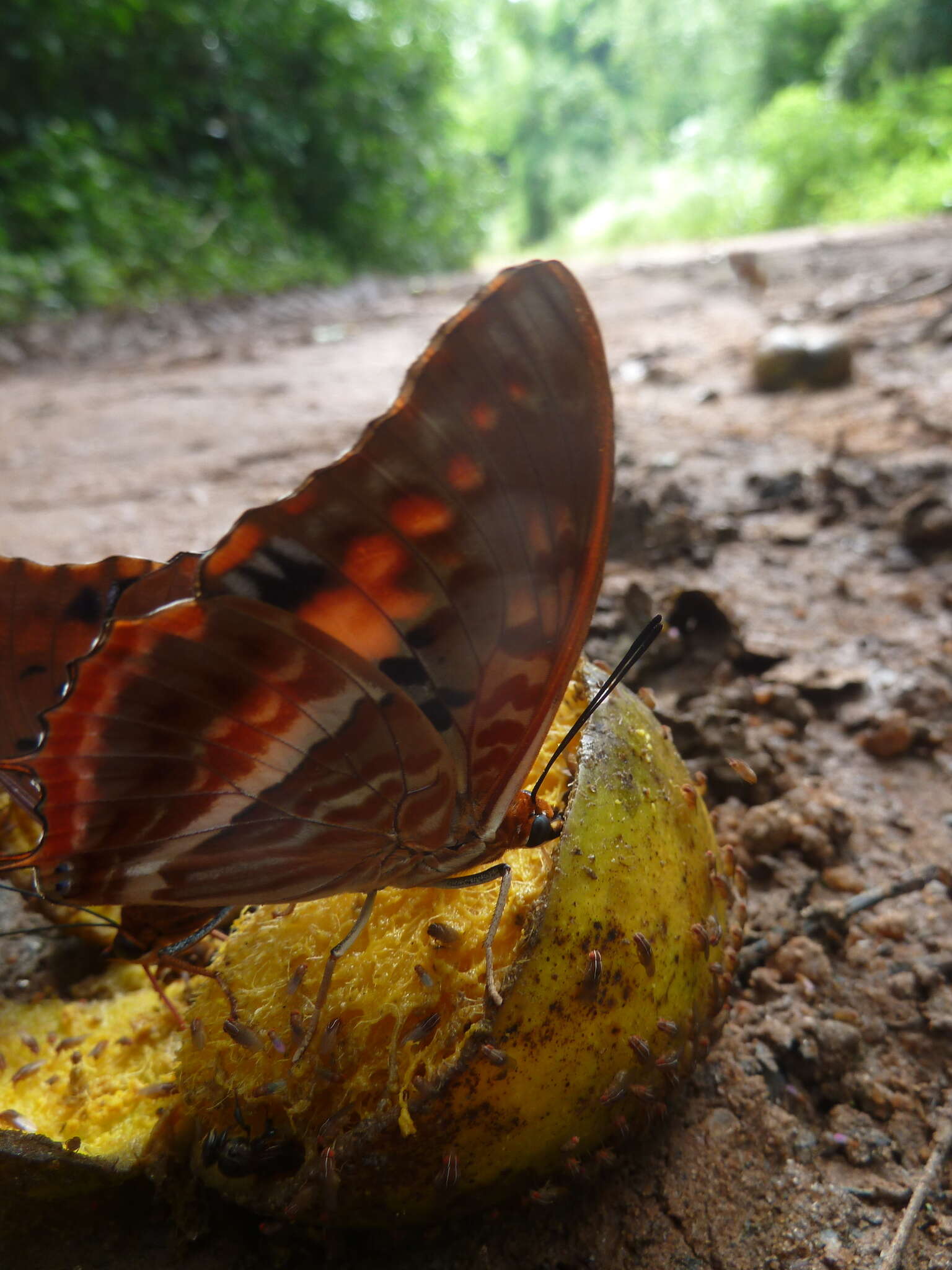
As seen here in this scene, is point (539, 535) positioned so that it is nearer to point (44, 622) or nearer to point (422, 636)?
point (422, 636)

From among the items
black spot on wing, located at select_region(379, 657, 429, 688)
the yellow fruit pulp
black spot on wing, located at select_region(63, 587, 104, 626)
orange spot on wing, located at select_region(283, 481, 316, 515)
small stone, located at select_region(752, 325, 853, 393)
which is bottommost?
small stone, located at select_region(752, 325, 853, 393)

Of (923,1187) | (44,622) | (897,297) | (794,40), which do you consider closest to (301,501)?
(44,622)

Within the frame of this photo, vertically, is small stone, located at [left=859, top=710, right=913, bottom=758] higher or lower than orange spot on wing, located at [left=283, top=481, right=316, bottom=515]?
lower

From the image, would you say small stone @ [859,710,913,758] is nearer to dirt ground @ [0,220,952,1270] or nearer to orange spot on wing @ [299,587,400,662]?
dirt ground @ [0,220,952,1270]

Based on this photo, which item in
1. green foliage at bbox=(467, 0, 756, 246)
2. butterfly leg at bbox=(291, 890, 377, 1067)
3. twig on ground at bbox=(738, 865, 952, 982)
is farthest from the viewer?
green foliage at bbox=(467, 0, 756, 246)

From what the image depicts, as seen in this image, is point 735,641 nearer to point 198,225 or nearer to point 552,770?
point 552,770

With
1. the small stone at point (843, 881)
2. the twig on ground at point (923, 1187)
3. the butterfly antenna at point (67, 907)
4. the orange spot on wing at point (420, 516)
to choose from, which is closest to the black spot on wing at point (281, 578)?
the orange spot on wing at point (420, 516)

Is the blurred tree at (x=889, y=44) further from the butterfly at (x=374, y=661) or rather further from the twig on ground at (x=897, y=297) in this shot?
the butterfly at (x=374, y=661)

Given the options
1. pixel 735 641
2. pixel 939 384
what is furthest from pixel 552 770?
pixel 939 384

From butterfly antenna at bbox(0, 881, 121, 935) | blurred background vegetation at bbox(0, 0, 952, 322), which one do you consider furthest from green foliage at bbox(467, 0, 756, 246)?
butterfly antenna at bbox(0, 881, 121, 935)
